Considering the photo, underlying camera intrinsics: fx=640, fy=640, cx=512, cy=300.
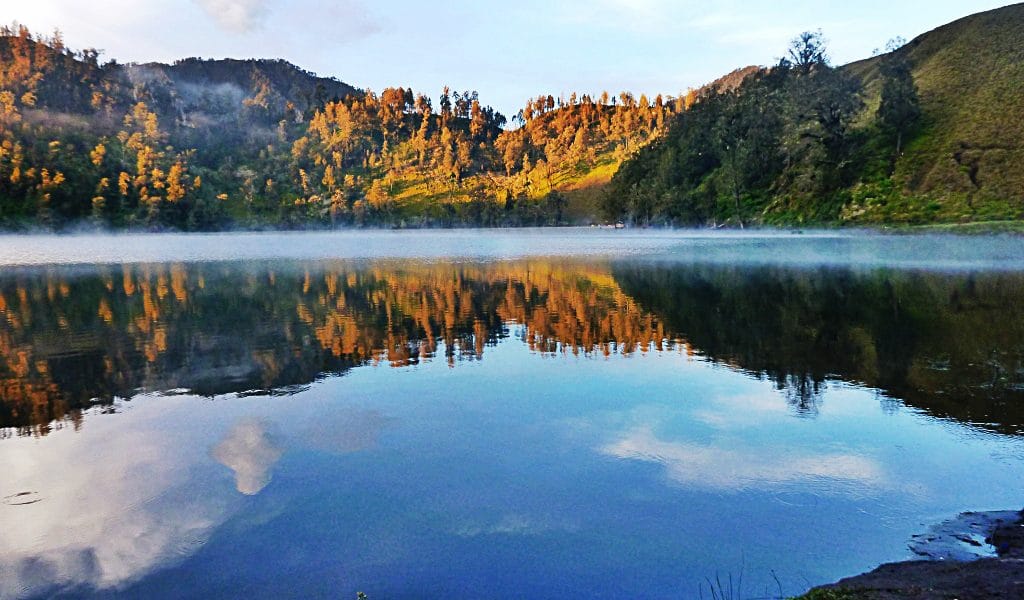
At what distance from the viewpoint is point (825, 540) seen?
33.3 ft

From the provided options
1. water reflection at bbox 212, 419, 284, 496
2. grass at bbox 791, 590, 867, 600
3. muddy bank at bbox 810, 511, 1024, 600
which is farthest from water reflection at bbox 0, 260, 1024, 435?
grass at bbox 791, 590, 867, 600

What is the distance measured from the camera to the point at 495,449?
1479 cm

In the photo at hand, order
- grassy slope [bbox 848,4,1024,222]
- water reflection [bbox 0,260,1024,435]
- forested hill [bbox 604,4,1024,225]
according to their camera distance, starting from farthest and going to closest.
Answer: forested hill [bbox 604,4,1024,225] < grassy slope [bbox 848,4,1024,222] < water reflection [bbox 0,260,1024,435]

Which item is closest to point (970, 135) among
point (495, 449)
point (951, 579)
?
point (495, 449)

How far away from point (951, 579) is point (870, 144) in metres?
169

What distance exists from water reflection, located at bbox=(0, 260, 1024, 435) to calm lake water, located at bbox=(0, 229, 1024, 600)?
0.71 ft

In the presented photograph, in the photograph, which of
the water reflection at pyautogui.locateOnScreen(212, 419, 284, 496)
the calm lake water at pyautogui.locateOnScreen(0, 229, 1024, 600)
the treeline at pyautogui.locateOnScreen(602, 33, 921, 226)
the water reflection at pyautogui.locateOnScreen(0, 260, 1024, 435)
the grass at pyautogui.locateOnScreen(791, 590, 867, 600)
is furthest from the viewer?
the treeline at pyautogui.locateOnScreen(602, 33, 921, 226)

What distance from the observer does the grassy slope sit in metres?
121

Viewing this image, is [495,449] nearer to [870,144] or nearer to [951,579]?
[951,579]

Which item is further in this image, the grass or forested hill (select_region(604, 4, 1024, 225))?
forested hill (select_region(604, 4, 1024, 225))

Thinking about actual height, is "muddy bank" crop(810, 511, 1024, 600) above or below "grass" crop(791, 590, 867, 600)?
below

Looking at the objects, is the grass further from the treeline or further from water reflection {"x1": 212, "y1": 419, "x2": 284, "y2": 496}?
the treeline

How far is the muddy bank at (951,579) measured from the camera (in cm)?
769

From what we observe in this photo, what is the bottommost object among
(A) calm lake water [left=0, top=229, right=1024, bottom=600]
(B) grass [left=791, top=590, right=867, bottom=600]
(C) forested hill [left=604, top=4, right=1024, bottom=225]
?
(A) calm lake water [left=0, top=229, right=1024, bottom=600]
